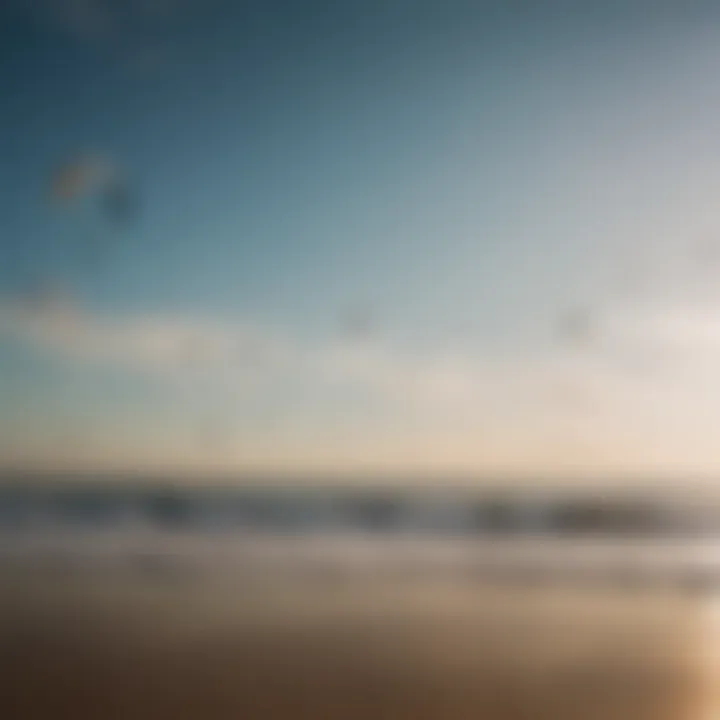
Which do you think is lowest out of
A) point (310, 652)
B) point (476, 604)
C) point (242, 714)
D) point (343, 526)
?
point (242, 714)

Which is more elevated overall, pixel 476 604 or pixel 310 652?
pixel 476 604

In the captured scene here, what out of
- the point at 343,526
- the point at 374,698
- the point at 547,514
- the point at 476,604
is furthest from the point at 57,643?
the point at 547,514

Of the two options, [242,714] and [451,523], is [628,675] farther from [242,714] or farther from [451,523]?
[451,523]

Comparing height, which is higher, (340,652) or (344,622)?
(344,622)

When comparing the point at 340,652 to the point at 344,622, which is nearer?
the point at 340,652

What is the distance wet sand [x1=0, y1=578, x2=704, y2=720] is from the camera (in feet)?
9.32

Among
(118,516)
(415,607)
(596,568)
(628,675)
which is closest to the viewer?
(628,675)

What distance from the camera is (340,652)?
3.18 meters

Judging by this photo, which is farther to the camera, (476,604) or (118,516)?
(118,516)

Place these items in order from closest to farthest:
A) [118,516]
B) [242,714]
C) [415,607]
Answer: [242,714] < [415,607] < [118,516]

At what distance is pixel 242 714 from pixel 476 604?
1.15 meters

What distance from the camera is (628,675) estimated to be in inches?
120

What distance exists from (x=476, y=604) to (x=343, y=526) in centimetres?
205

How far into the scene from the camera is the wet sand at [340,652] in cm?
284
